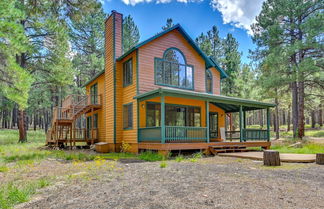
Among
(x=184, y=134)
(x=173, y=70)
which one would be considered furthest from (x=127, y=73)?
(x=184, y=134)

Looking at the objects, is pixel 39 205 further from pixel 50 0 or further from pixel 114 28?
pixel 114 28

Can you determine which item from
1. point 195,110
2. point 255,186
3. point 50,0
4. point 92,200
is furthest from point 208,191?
point 195,110

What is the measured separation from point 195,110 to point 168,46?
4315 millimetres

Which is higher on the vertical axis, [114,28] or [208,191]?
[114,28]

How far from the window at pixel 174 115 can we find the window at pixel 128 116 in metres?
1.08

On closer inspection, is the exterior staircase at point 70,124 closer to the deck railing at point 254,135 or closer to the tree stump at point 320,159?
the deck railing at point 254,135

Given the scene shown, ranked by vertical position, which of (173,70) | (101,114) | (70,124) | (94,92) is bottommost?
(70,124)

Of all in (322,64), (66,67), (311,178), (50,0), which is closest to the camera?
(311,178)

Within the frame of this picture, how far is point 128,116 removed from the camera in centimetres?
1412

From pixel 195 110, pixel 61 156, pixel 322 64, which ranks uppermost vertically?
pixel 322 64

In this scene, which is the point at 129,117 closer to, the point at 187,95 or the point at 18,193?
the point at 187,95

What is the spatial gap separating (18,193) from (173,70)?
35.6ft

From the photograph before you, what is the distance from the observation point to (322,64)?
18250 mm

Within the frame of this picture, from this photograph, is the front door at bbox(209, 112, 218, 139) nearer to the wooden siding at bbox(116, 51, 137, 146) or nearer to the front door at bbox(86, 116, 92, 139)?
the wooden siding at bbox(116, 51, 137, 146)
